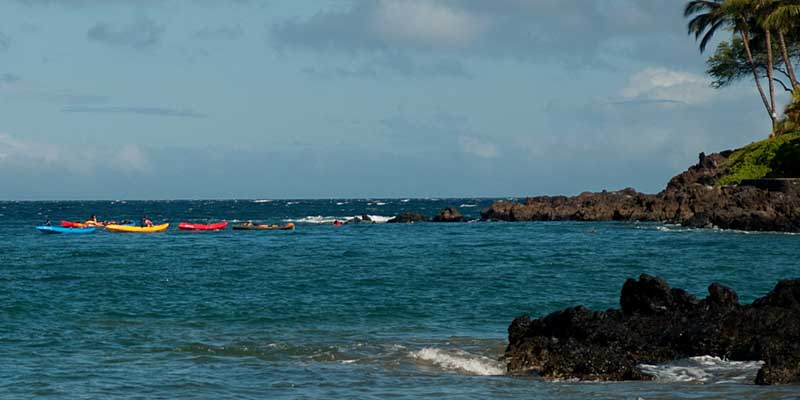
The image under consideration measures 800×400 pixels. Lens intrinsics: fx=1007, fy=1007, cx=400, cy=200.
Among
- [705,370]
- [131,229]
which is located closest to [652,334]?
[705,370]

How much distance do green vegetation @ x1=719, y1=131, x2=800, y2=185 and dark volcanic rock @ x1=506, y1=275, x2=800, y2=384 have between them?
55.2 meters

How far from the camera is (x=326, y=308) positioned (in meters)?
27.5

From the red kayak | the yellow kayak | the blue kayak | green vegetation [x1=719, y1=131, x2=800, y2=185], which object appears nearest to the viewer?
green vegetation [x1=719, y1=131, x2=800, y2=185]

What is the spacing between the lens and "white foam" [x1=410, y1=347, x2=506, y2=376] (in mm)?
17656

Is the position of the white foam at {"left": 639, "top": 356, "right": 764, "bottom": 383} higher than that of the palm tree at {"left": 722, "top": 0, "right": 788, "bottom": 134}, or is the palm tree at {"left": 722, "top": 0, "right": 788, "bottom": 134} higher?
the palm tree at {"left": 722, "top": 0, "right": 788, "bottom": 134}

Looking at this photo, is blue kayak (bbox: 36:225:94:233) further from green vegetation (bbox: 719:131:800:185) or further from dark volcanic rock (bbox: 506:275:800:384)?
dark volcanic rock (bbox: 506:275:800:384)

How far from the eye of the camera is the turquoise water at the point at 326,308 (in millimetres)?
16406

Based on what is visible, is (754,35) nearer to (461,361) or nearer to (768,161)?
(768,161)

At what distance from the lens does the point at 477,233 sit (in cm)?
6756

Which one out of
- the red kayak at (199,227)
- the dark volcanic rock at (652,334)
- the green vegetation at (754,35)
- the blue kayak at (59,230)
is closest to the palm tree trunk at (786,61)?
the green vegetation at (754,35)

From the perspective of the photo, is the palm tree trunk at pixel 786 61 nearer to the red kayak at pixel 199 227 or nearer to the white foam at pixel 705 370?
the red kayak at pixel 199 227

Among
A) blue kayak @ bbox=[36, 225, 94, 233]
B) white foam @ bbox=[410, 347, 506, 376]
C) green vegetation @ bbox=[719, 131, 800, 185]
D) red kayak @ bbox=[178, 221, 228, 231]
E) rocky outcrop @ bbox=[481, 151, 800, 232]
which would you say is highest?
green vegetation @ bbox=[719, 131, 800, 185]

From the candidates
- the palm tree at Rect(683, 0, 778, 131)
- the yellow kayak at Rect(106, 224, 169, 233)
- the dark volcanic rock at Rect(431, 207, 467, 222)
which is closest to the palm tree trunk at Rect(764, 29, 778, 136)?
the palm tree at Rect(683, 0, 778, 131)

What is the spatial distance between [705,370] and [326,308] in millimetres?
13184
